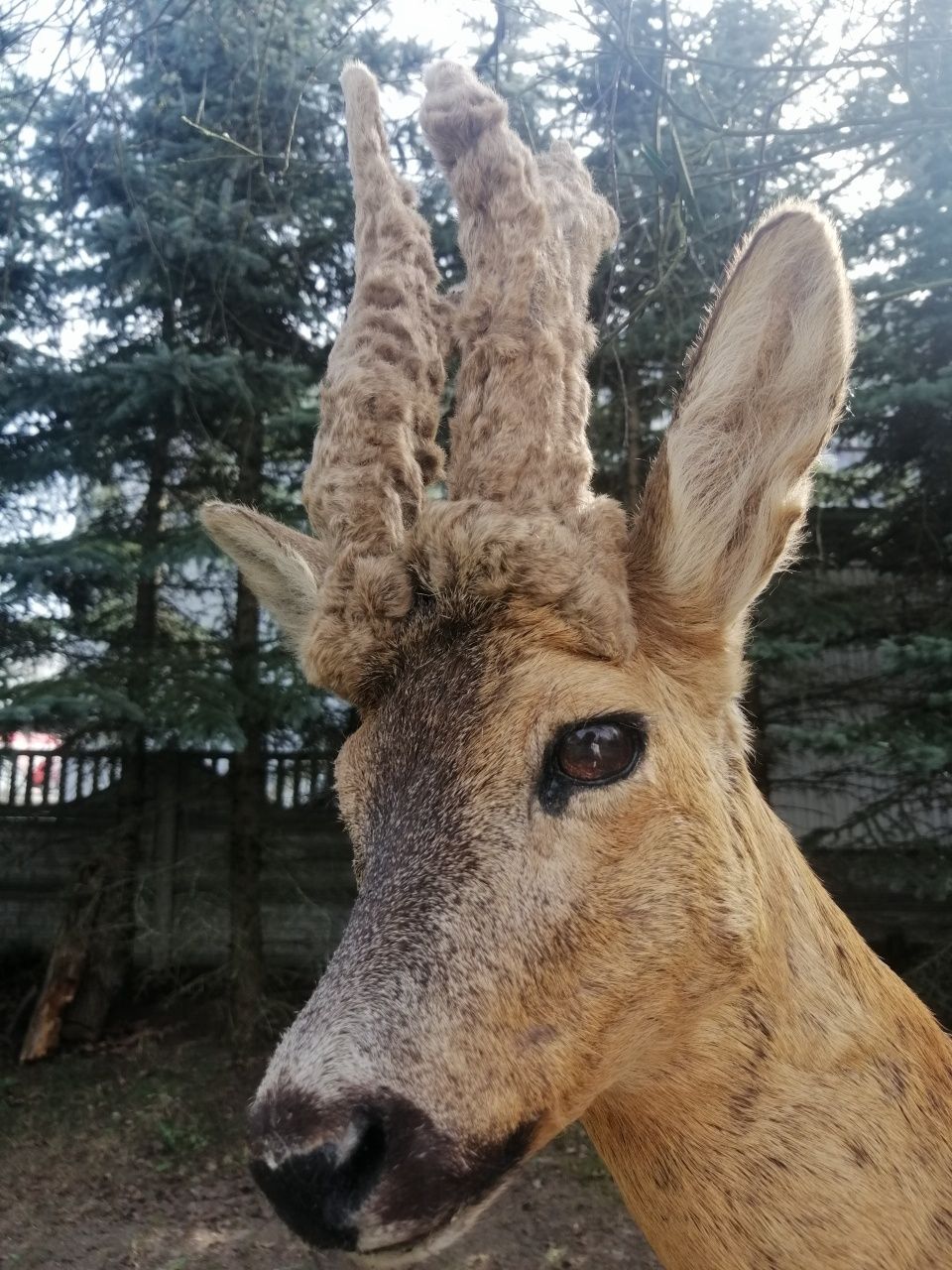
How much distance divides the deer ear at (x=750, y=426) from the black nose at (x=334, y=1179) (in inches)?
45.3

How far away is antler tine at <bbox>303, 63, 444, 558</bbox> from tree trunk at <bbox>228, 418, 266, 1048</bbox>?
6898 millimetres

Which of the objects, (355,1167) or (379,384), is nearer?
(355,1167)

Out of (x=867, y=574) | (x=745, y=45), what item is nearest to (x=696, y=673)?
(x=745, y=45)

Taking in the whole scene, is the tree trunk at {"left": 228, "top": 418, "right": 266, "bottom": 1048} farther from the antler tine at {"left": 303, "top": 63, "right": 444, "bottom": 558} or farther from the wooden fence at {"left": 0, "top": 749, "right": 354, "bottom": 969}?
the antler tine at {"left": 303, "top": 63, "right": 444, "bottom": 558}

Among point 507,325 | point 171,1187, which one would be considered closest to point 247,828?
point 171,1187

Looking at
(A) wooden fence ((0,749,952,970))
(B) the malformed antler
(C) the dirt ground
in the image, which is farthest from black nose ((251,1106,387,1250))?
(A) wooden fence ((0,749,952,970))

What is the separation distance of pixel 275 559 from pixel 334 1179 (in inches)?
60.1

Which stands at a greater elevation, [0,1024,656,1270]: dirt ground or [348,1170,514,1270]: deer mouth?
[348,1170,514,1270]: deer mouth

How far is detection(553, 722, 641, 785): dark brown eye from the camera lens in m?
1.86

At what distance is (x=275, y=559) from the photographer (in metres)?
2.56

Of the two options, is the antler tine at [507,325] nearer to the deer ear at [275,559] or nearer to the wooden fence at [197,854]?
the deer ear at [275,559]

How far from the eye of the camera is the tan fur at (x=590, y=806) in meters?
1.70

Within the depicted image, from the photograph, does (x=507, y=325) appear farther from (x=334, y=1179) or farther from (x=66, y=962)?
(x=66, y=962)

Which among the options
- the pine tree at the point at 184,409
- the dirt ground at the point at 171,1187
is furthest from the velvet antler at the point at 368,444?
the pine tree at the point at 184,409
